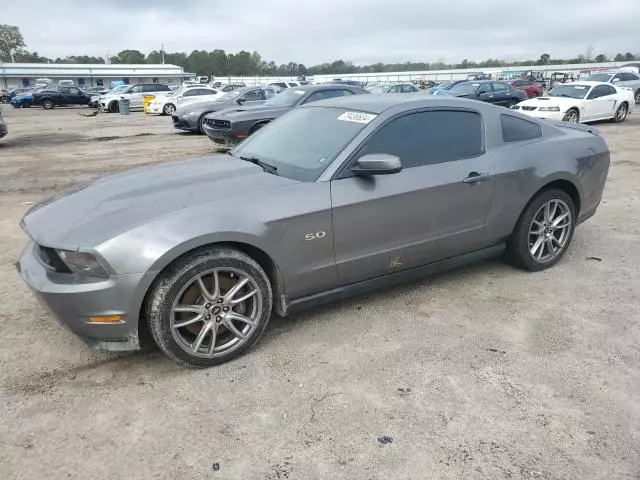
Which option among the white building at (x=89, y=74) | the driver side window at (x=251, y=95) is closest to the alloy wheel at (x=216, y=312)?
the driver side window at (x=251, y=95)

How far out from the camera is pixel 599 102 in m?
16.2

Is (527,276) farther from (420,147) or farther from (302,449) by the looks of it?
(302,449)

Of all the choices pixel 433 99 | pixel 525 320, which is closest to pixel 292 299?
pixel 525 320

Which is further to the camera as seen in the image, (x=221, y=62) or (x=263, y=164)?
(x=221, y=62)

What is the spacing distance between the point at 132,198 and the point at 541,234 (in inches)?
133

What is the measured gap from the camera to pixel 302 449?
7.85 ft

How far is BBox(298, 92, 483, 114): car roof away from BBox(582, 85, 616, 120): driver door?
1397 centimetres

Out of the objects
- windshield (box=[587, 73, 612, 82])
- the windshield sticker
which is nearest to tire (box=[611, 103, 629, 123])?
windshield (box=[587, 73, 612, 82])

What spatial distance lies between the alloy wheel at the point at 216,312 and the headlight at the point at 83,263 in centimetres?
44


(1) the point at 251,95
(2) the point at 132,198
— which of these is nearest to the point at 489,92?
(1) the point at 251,95

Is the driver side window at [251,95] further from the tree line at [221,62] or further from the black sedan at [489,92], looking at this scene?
the tree line at [221,62]

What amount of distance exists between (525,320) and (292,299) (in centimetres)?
171

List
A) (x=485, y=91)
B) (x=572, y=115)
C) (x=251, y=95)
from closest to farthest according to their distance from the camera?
(x=572, y=115)
(x=251, y=95)
(x=485, y=91)

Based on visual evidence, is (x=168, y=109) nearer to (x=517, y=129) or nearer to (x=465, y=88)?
(x=465, y=88)
